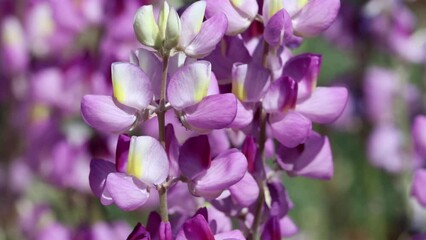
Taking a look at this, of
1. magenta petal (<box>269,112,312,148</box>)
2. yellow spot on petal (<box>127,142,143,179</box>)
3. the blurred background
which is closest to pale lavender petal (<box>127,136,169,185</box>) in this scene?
yellow spot on petal (<box>127,142,143,179</box>)

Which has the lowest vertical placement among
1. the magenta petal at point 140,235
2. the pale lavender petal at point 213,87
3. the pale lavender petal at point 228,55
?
the magenta petal at point 140,235

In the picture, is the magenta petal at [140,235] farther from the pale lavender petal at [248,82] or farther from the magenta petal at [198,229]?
the pale lavender petal at [248,82]

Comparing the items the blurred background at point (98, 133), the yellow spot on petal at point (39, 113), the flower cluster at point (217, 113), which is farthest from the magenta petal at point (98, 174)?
the yellow spot on petal at point (39, 113)

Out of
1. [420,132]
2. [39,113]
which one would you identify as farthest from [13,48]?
[420,132]

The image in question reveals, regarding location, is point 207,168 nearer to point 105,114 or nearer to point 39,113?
point 105,114

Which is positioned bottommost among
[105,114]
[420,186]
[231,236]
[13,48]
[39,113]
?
[39,113]

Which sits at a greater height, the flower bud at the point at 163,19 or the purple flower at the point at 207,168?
the flower bud at the point at 163,19

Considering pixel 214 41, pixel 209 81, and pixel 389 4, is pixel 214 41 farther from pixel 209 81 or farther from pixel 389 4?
pixel 389 4
